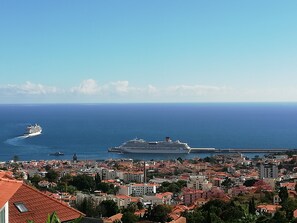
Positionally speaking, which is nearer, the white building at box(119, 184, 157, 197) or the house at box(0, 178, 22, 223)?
the house at box(0, 178, 22, 223)

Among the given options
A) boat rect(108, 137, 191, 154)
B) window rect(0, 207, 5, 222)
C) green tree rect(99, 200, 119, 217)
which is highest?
window rect(0, 207, 5, 222)

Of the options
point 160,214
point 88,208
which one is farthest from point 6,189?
point 88,208

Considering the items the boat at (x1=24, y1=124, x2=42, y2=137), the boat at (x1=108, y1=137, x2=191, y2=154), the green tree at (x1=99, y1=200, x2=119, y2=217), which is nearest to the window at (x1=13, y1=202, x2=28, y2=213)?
the green tree at (x1=99, y1=200, x2=119, y2=217)

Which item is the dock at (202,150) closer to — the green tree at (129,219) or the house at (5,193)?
the green tree at (129,219)

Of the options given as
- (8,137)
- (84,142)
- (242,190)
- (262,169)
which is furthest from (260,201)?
(8,137)

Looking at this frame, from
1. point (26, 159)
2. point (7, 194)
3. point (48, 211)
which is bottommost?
point (26, 159)

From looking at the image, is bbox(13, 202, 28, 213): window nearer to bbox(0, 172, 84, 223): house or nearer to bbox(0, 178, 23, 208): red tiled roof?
bbox(0, 172, 84, 223): house

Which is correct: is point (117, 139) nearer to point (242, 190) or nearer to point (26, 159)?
point (26, 159)
